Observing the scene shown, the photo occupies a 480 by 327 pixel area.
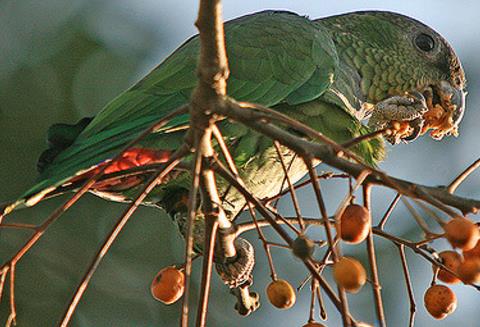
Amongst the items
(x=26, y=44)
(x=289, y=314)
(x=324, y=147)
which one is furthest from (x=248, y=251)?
(x=289, y=314)

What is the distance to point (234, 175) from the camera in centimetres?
138

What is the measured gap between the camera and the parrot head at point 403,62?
9.05ft

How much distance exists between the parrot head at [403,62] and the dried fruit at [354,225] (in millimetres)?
1469

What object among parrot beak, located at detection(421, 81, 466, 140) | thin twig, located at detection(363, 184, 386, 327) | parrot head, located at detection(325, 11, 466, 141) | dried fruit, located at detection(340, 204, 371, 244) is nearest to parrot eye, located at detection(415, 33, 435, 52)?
parrot head, located at detection(325, 11, 466, 141)

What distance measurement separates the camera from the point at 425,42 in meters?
2.99

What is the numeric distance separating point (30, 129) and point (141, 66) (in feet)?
2.50

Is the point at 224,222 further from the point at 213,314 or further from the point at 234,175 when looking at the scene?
the point at 213,314

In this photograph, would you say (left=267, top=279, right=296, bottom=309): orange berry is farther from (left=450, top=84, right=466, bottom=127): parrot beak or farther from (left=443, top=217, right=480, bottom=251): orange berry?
(left=450, top=84, right=466, bottom=127): parrot beak

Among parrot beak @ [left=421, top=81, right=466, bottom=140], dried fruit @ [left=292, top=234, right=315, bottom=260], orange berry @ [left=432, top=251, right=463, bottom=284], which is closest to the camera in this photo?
dried fruit @ [left=292, top=234, right=315, bottom=260]

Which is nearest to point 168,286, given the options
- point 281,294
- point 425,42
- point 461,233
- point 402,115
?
point 281,294

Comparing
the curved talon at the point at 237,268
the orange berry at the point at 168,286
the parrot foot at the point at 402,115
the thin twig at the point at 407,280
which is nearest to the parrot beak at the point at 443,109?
the parrot foot at the point at 402,115

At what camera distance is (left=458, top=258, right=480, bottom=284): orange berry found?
123cm

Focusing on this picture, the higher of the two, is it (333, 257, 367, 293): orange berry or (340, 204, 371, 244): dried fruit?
(340, 204, 371, 244): dried fruit

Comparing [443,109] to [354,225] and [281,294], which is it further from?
[354,225]
